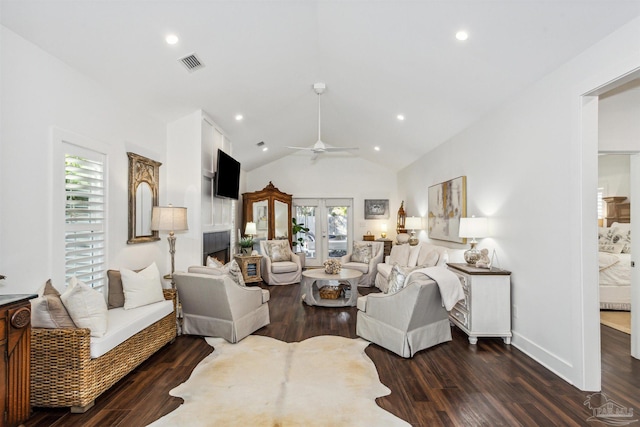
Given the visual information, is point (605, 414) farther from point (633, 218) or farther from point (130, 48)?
point (130, 48)

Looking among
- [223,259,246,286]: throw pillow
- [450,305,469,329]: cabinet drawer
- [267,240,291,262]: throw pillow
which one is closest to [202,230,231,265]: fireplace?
[267,240,291,262]: throw pillow

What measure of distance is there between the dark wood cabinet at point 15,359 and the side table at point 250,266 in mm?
4855

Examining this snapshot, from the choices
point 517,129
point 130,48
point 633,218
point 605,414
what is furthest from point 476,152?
point 130,48

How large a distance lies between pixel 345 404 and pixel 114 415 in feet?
5.31

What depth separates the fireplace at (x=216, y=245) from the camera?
5.30 meters

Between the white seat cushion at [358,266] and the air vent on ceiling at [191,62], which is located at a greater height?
the air vent on ceiling at [191,62]

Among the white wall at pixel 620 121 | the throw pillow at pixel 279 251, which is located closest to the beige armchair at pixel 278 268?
the throw pillow at pixel 279 251

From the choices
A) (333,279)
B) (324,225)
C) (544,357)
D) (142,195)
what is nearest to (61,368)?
(142,195)

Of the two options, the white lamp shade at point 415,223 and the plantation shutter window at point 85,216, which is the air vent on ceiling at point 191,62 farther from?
the white lamp shade at point 415,223

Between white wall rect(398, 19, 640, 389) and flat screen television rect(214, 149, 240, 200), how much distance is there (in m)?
3.92

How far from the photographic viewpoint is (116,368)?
2.76 metres

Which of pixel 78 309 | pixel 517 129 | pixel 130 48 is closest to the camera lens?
pixel 78 309

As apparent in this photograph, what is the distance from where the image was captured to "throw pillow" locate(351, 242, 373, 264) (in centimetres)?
709

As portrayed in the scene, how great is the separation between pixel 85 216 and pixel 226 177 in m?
2.69
